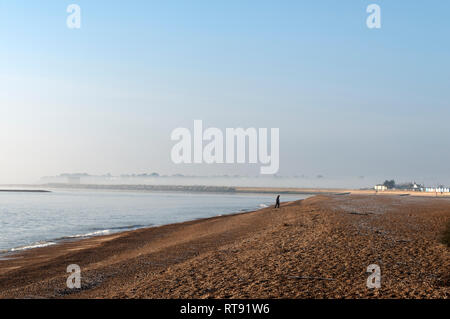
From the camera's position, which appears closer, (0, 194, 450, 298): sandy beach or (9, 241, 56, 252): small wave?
(0, 194, 450, 298): sandy beach

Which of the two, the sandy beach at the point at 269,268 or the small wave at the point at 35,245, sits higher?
the sandy beach at the point at 269,268

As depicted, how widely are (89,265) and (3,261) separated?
5415 mm

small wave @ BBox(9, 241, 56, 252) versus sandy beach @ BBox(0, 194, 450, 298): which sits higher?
sandy beach @ BBox(0, 194, 450, 298)

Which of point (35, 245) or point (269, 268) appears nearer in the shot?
Result: point (269, 268)

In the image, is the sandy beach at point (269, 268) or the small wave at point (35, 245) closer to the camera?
the sandy beach at point (269, 268)

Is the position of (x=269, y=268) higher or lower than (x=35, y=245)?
higher

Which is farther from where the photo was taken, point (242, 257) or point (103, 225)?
point (103, 225)

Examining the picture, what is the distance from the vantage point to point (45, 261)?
711 inches

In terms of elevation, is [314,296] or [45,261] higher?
[314,296]

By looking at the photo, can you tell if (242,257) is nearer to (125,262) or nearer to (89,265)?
(125,262)

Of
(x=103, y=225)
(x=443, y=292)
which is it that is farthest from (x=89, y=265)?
(x=103, y=225)
